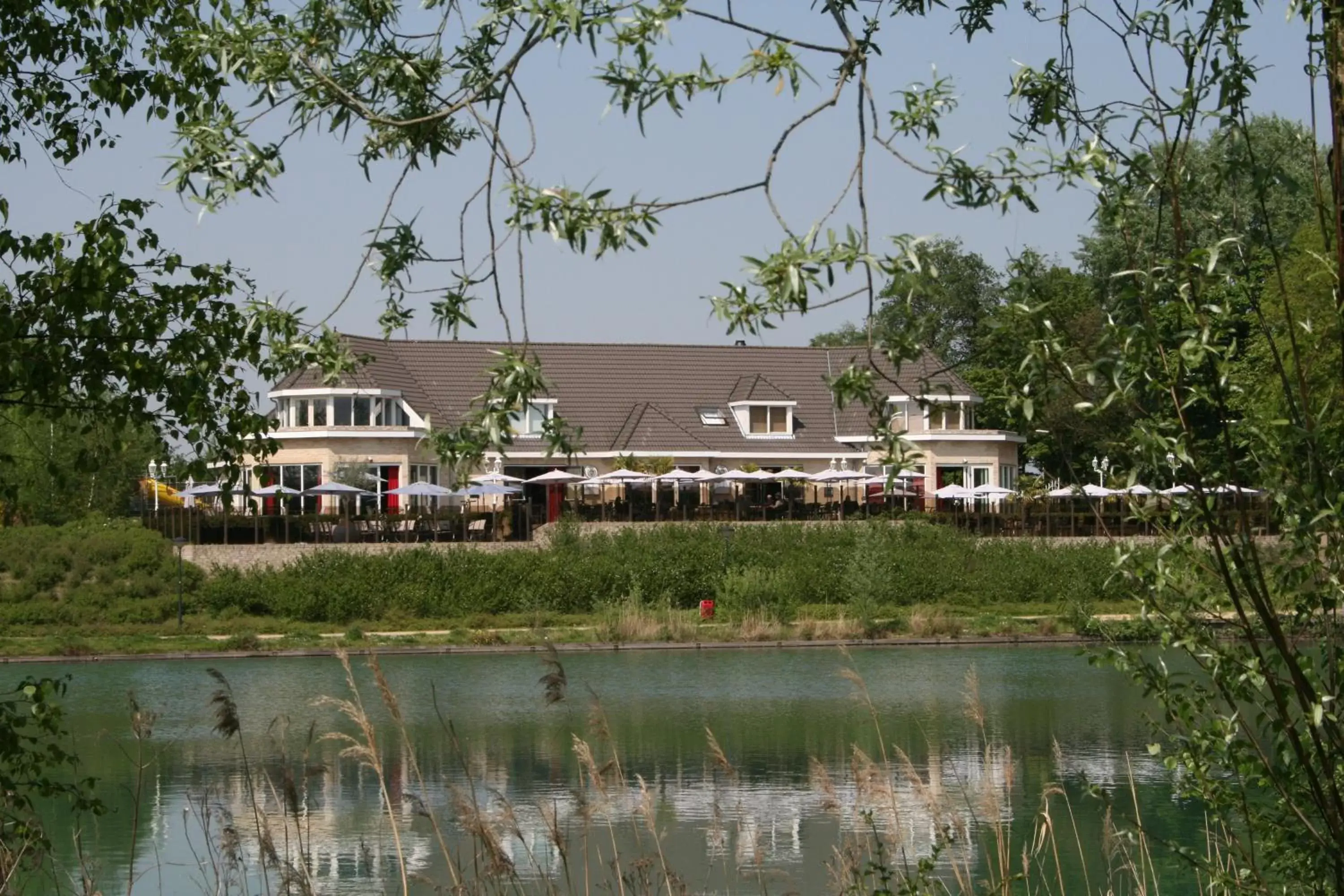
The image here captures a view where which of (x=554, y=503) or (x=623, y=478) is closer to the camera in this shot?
(x=623, y=478)

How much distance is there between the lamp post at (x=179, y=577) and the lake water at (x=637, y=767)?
345cm

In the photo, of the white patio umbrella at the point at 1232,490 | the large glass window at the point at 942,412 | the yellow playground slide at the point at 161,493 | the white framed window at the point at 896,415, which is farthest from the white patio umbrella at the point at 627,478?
the large glass window at the point at 942,412

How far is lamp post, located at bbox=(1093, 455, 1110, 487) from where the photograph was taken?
210 inches

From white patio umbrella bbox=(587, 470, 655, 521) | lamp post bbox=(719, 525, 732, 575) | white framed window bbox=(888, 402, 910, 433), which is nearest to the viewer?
white framed window bbox=(888, 402, 910, 433)

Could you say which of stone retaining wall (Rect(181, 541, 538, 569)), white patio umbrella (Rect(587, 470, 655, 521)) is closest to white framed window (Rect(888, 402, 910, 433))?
stone retaining wall (Rect(181, 541, 538, 569))

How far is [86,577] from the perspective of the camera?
3528 centimetres

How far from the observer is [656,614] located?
33625 mm

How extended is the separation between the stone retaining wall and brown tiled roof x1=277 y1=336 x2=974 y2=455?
33.2 ft

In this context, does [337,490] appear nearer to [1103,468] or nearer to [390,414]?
[390,414]

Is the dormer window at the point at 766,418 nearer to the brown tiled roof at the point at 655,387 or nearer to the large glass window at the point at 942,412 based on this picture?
the brown tiled roof at the point at 655,387

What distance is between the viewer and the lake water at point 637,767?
27.8ft

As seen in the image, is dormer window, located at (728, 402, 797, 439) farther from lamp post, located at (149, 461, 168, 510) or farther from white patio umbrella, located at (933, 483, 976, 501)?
lamp post, located at (149, 461, 168, 510)

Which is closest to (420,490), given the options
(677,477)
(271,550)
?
(271,550)

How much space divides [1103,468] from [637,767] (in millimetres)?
13078
